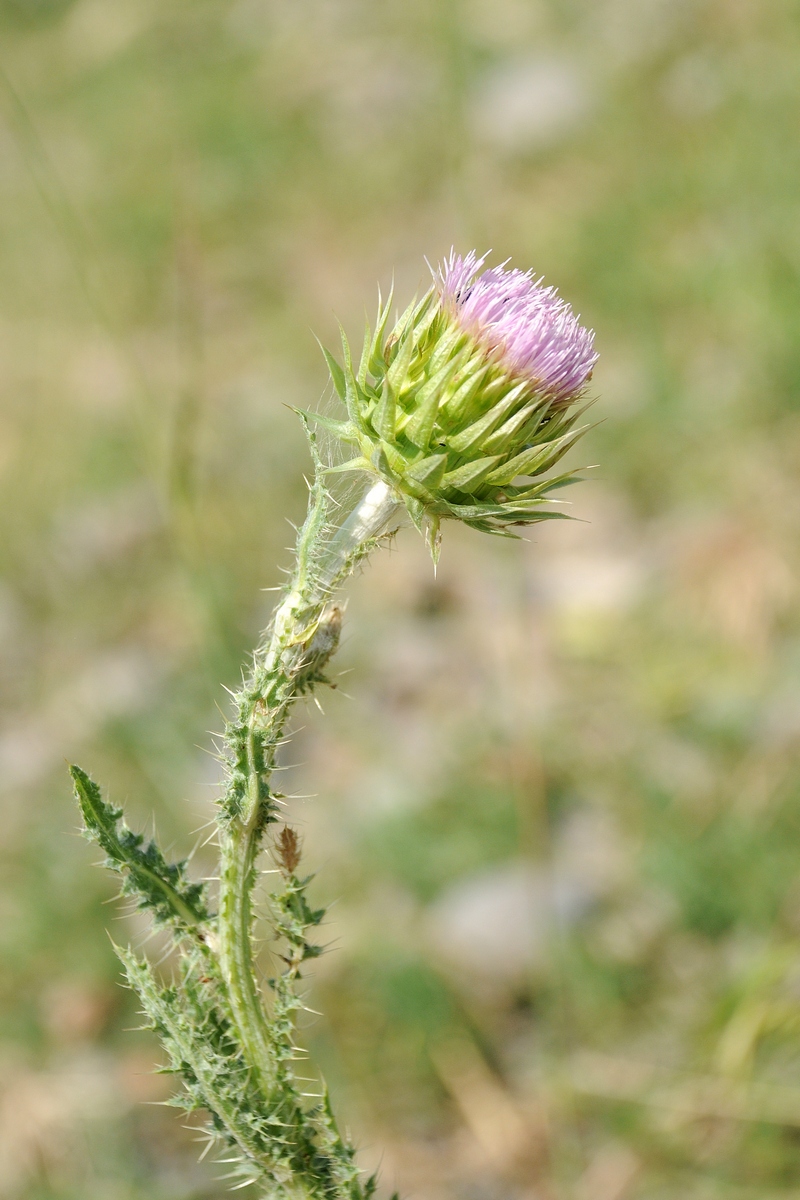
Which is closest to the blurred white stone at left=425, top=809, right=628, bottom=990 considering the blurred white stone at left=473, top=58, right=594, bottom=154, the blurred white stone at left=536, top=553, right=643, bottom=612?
the blurred white stone at left=536, top=553, right=643, bottom=612

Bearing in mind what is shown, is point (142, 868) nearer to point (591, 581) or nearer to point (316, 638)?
point (316, 638)

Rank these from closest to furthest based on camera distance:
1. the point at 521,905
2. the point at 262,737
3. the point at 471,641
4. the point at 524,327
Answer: the point at 262,737 → the point at 524,327 → the point at 521,905 → the point at 471,641

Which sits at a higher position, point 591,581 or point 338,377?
point 591,581

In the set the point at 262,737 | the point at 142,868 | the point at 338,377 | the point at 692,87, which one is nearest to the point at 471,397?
the point at 338,377

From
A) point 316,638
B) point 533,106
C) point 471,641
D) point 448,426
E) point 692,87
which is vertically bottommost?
point 316,638

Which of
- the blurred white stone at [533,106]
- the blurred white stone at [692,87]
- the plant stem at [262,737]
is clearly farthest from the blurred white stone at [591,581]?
the blurred white stone at [533,106]

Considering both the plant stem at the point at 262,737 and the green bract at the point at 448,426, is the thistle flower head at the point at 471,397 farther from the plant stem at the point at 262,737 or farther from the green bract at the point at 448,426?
the plant stem at the point at 262,737

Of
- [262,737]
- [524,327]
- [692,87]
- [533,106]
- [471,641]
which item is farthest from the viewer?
[533,106]

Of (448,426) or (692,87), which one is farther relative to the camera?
(692,87)

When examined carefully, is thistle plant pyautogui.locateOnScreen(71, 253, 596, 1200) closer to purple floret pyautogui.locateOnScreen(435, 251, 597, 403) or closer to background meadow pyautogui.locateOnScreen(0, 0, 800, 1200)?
purple floret pyautogui.locateOnScreen(435, 251, 597, 403)

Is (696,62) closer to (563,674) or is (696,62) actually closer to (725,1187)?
(563,674)
